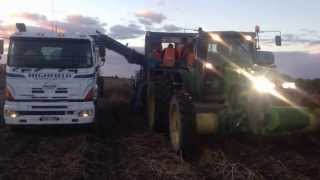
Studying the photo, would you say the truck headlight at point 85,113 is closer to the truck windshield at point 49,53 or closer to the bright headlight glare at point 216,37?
the truck windshield at point 49,53

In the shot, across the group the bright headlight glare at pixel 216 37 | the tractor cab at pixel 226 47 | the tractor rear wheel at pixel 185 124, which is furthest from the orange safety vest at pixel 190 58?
the tractor rear wheel at pixel 185 124

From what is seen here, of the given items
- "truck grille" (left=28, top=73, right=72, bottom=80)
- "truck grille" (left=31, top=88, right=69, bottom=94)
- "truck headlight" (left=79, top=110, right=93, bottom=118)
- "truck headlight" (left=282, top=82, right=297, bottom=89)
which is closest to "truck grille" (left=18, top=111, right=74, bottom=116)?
"truck headlight" (left=79, top=110, right=93, bottom=118)

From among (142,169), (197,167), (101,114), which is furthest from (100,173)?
(101,114)

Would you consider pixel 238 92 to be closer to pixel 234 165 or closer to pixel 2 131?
pixel 234 165

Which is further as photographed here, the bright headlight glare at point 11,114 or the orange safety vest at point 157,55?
the orange safety vest at point 157,55

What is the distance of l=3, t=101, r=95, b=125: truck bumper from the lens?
1258cm

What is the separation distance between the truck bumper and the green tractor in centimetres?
256

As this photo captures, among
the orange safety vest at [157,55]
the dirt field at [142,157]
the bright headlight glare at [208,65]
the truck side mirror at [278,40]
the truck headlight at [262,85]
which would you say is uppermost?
the truck side mirror at [278,40]

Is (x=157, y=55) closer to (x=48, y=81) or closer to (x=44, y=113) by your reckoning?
(x=48, y=81)

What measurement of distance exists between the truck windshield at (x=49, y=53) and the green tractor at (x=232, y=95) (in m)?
2.63

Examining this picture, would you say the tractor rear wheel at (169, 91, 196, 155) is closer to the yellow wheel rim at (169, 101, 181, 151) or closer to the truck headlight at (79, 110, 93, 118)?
the yellow wheel rim at (169, 101, 181, 151)

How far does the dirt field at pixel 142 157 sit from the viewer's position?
28.2 feet

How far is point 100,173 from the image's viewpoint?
8.81 m

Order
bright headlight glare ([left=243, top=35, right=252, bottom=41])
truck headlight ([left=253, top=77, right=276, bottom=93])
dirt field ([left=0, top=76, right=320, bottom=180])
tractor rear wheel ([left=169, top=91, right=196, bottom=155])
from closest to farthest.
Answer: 1. dirt field ([left=0, top=76, right=320, bottom=180])
2. truck headlight ([left=253, top=77, right=276, bottom=93])
3. tractor rear wheel ([left=169, top=91, right=196, bottom=155])
4. bright headlight glare ([left=243, top=35, right=252, bottom=41])
